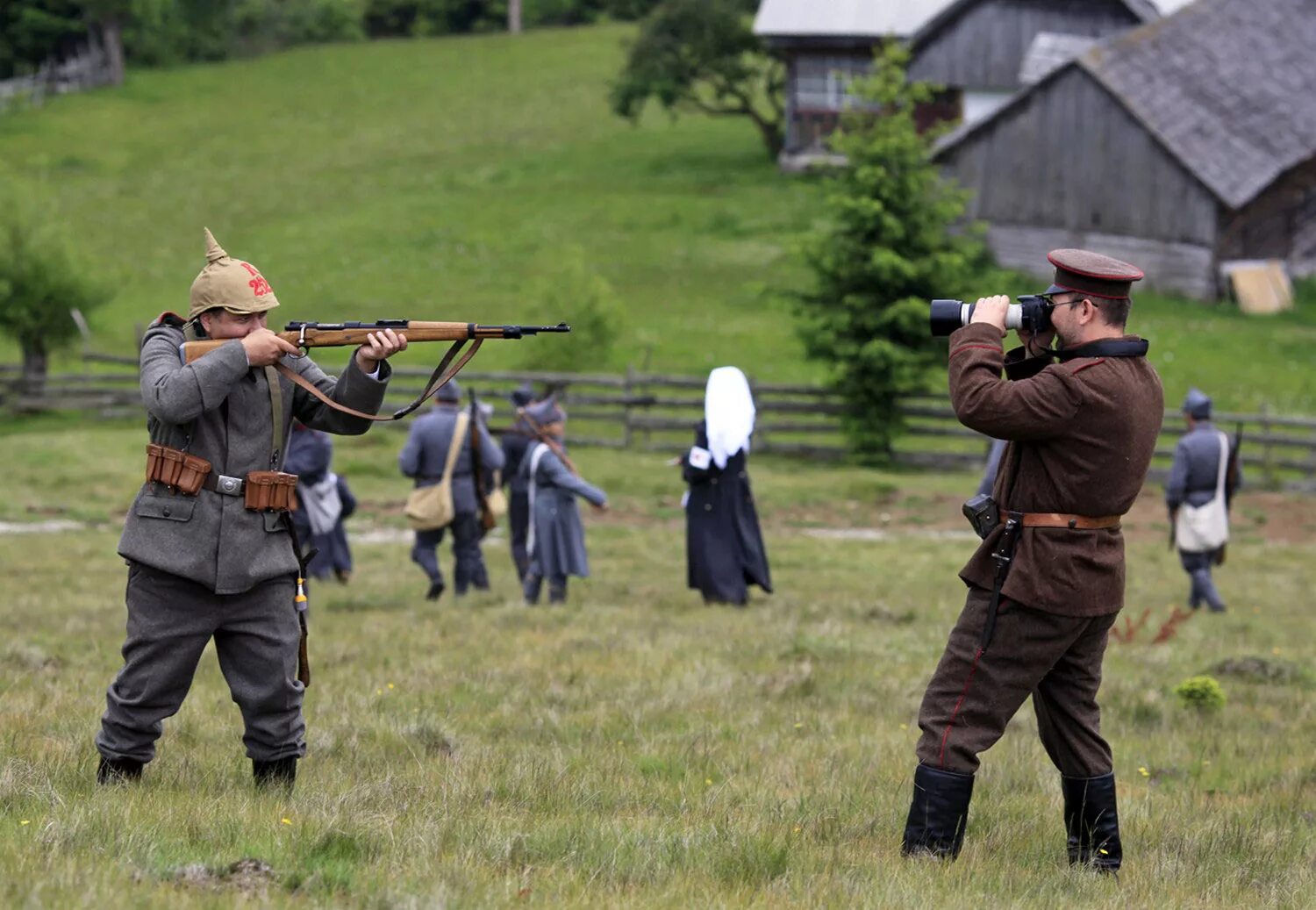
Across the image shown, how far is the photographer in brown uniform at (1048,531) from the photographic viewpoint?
17.3 feet

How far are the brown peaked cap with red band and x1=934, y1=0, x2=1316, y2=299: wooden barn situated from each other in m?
32.8

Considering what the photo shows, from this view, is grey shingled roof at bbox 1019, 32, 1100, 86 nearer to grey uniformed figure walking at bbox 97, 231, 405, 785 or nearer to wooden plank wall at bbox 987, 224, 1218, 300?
wooden plank wall at bbox 987, 224, 1218, 300

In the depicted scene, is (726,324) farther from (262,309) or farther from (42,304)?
(262,309)

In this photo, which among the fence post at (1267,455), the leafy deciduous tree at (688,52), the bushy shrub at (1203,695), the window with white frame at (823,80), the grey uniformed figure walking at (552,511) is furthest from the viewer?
the window with white frame at (823,80)

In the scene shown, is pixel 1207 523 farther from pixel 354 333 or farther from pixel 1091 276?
pixel 354 333

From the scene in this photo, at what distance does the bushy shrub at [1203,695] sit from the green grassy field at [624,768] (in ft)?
0.49

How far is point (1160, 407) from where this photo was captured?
5.51 metres

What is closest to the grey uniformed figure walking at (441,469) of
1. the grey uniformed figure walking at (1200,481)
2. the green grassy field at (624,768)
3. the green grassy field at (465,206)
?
the green grassy field at (624,768)

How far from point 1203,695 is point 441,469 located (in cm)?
741

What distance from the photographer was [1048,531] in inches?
212

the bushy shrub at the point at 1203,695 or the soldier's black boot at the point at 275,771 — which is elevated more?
the soldier's black boot at the point at 275,771

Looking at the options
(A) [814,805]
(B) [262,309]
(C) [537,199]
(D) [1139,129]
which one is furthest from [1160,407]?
(C) [537,199]

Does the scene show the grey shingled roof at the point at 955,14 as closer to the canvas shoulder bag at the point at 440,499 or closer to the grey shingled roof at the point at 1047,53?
the grey shingled roof at the point at 1047,53

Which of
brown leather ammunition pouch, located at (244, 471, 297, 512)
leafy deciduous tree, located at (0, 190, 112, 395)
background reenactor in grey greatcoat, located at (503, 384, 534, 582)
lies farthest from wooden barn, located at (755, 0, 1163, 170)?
brown leather ammunition pouch, located at (244, 471, 297, 512)
